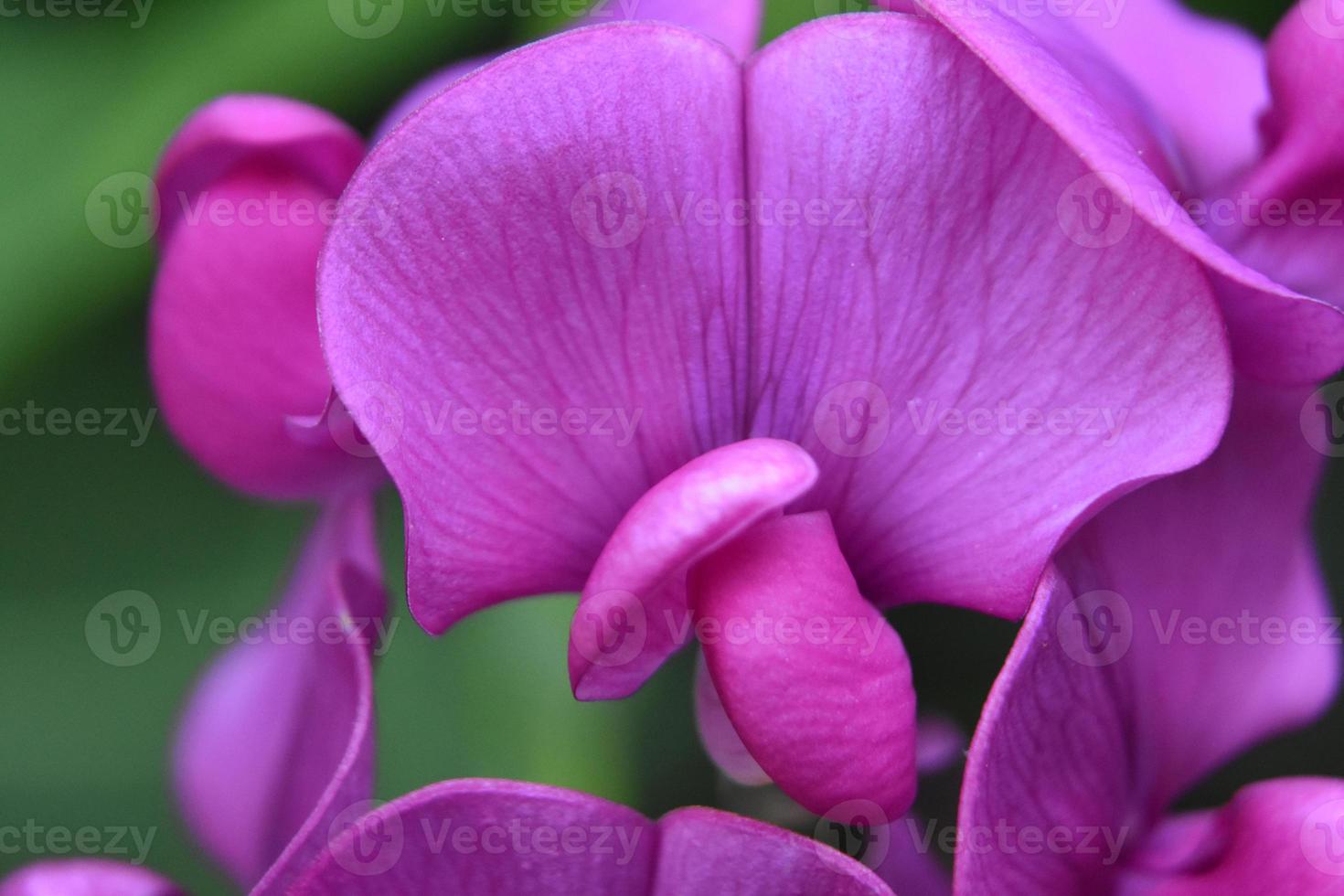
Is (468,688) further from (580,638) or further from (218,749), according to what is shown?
(580,638)

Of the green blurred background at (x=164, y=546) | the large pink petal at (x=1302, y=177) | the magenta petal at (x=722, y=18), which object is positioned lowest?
the green blurred background at (x=164, y=546)

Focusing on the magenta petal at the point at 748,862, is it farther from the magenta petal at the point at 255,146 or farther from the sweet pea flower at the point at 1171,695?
the magenta petal at the point at 255,146

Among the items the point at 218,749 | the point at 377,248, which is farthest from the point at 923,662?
the point at 377,248

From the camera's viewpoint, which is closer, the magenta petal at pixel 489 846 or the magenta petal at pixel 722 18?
the magenta petal at pixel 489 846

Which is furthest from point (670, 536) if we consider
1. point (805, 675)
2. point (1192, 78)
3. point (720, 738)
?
point (1192, 78)

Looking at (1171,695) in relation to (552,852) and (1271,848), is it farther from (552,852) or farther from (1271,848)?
(552,852)

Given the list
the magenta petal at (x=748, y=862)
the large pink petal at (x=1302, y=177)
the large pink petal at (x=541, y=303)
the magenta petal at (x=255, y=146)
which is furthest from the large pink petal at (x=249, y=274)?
the large pink petal at (x=1302, y=177)
